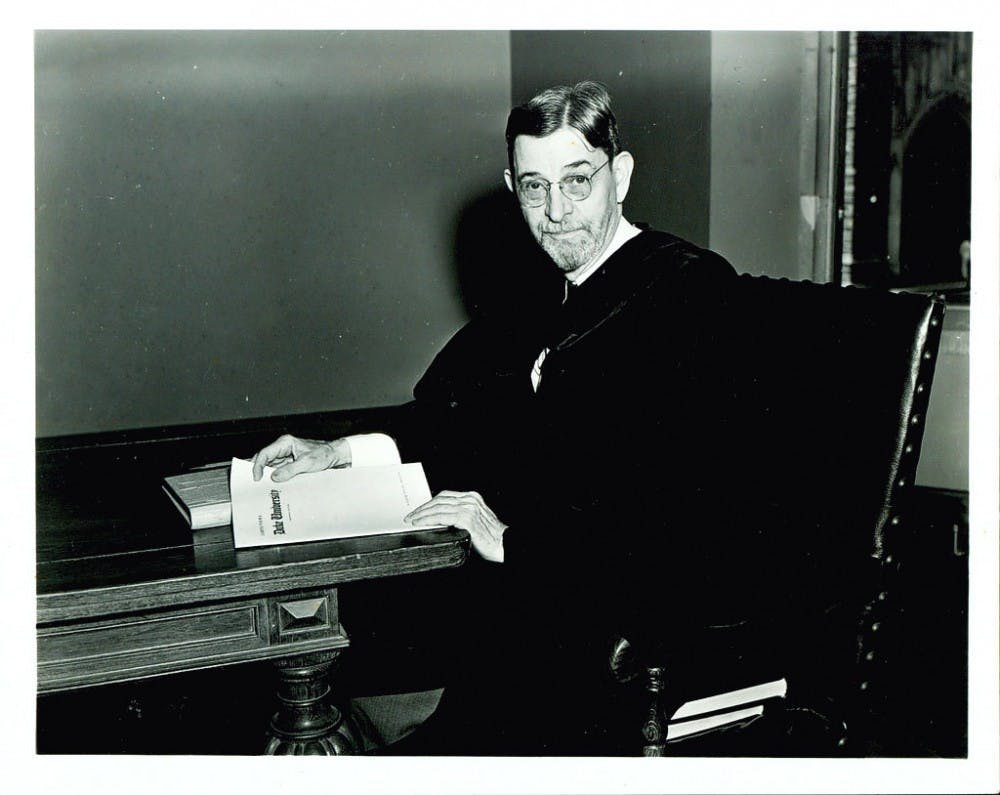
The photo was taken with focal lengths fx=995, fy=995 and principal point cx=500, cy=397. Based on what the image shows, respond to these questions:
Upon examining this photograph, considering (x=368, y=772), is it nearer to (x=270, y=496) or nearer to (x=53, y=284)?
(x=270, y=496)

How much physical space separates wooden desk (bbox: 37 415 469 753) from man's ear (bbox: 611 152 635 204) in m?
0.85

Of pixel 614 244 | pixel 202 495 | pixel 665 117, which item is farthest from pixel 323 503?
pixel 665 117

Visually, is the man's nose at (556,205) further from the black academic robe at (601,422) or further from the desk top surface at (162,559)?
the desk top surface at (162,559)

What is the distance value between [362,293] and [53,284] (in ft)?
3.42

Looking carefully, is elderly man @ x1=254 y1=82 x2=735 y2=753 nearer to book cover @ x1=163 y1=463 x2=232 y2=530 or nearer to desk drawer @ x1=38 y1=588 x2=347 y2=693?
book cover @ x1=163 y1=463 x2=232 y2=530

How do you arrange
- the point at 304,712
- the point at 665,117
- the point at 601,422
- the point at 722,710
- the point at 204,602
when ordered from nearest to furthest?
1. the point at 204,602
2. the point at 304,712
3. the point at 722,710
4. the point at 601,422
5. the point at 665,117

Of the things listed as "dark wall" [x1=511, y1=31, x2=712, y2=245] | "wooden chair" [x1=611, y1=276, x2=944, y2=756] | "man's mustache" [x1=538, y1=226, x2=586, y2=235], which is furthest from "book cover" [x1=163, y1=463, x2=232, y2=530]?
"dark wall" [x1=511, y1=31, x2=712, y2=245]

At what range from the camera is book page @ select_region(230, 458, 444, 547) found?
1.45 meters

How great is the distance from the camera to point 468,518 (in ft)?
4.96

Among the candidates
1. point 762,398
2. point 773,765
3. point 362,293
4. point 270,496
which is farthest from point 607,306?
point 362,293

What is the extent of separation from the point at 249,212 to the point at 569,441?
79.2 inches

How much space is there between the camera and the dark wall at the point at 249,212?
3.22 m

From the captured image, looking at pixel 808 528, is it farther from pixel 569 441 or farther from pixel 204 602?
pixel 204 602

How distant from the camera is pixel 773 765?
1.62 m
